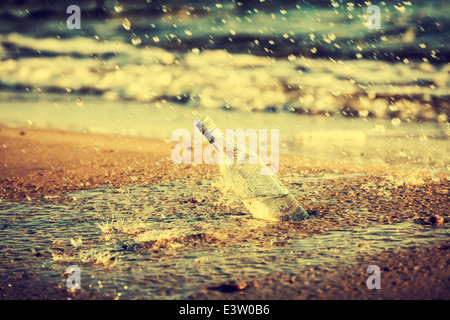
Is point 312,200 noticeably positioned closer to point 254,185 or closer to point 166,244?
point 254,185

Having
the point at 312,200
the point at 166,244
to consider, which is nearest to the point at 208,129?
the point at 166,244

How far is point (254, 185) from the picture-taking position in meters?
5.64

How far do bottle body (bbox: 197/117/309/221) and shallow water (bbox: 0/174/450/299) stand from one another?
0.68 feet

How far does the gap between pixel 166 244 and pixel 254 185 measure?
4.94 feet

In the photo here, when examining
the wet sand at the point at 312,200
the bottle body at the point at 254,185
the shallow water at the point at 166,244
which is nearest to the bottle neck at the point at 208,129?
the bottle body at the point at 254,185

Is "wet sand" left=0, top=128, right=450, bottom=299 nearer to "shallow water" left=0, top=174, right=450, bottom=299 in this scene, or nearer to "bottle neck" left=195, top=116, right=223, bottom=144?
"shallow water" left=0, top=174, right=450, bottom=299

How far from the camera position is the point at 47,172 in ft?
33.8

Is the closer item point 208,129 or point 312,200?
point 208,129

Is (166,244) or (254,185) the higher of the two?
(254,185)

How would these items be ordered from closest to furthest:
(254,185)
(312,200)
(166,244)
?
(166,244) < (254,185) < (312,200)

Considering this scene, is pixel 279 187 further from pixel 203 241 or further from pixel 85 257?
pixel 85 257
